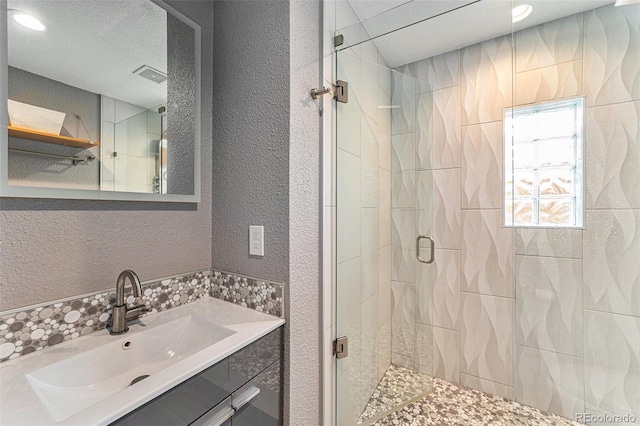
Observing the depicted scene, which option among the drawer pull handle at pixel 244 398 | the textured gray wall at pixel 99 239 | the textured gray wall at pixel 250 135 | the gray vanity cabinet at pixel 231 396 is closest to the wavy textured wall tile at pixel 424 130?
the textured gray wall at pixel 250 135

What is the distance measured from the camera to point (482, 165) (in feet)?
5.91

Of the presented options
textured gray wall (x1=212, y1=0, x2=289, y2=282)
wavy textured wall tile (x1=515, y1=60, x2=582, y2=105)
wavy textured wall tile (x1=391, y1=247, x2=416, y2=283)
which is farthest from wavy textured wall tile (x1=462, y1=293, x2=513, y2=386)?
textured gray wall (x1=212, y1=0, x2=289, y2=282)

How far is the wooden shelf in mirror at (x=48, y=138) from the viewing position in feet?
2.43

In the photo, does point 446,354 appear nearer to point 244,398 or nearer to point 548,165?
point 548,165

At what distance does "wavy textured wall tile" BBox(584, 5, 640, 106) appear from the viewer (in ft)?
3.80

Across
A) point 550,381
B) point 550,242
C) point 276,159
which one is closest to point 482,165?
point 550,242

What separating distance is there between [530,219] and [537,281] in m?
0.33

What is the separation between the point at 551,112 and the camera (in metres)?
1.31

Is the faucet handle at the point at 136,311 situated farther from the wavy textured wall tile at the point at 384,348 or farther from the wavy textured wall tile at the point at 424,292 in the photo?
the wavy textured wall tile at the point at 424,292

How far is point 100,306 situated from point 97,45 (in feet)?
3.04

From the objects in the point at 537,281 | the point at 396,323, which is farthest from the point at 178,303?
the point at 537,281

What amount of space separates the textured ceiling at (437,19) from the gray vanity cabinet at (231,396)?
157cm

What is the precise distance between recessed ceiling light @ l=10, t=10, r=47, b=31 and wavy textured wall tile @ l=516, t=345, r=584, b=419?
251 centimetres

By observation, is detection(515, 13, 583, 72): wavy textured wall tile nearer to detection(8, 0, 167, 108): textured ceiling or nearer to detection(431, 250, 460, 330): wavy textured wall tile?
detection(431, 250, 460, 330): wavy textured wall tile
